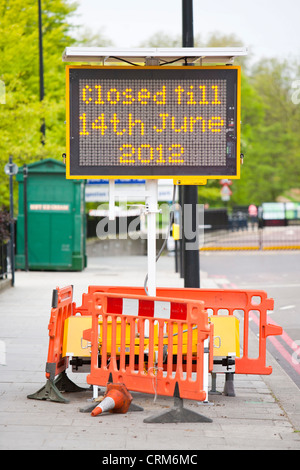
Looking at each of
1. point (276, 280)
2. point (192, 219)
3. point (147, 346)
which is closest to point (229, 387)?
point (147, 346)

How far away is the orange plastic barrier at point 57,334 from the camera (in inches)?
304

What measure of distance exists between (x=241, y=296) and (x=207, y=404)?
1.42 m

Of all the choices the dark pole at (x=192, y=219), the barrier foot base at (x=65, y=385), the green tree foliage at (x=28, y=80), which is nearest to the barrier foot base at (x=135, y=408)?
the barrier foot base at (x=65, y=385)

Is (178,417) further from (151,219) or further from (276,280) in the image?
(276,280)

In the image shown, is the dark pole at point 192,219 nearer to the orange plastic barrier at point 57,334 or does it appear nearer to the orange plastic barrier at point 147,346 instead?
the orange plastic barrier at point 57,334

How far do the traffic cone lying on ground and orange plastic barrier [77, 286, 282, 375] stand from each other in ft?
4.41

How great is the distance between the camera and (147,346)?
26.0ft

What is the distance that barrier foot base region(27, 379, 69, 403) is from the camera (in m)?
7.59

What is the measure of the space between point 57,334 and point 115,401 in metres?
1.08

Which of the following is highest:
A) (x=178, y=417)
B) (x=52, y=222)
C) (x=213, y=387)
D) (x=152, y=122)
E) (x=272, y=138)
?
(x=272, y=138)

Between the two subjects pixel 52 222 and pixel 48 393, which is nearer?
pixel 48 393

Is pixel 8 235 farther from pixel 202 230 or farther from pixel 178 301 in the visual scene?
pixel 202 230
